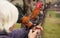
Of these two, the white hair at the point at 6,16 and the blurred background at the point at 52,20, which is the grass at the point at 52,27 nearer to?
the blurred background at the point at 52,20

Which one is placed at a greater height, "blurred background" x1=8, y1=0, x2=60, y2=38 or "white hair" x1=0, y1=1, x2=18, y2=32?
"white hair" x1=0, y1=1, x2=18, y2=32

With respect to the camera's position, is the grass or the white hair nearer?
the white hair

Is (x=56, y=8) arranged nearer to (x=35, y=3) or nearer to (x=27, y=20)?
(x=35, y=3)

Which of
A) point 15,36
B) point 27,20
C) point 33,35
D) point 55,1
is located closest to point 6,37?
point 15,36

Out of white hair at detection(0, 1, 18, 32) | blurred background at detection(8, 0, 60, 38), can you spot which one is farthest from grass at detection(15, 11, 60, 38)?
white hair at detection(0, 1, 18, 32)

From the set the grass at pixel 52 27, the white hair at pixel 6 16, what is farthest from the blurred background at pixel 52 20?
the white hair at pixel 6 16

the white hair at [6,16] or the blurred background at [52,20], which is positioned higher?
the white hair at [6,16]

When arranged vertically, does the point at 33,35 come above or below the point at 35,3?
below

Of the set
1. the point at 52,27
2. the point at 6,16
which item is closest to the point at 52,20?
the point at 52,27

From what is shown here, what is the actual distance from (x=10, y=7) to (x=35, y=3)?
23.3 inches

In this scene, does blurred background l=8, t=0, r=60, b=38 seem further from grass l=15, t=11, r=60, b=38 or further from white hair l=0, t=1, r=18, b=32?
white hair l=0, t=1, r=18, b=32

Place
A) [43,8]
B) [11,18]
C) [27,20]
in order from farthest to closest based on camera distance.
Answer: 1. [43,8]
2. [27,20]
3. [11,18]

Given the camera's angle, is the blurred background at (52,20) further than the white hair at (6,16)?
Yes

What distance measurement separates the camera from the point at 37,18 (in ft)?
4.47
